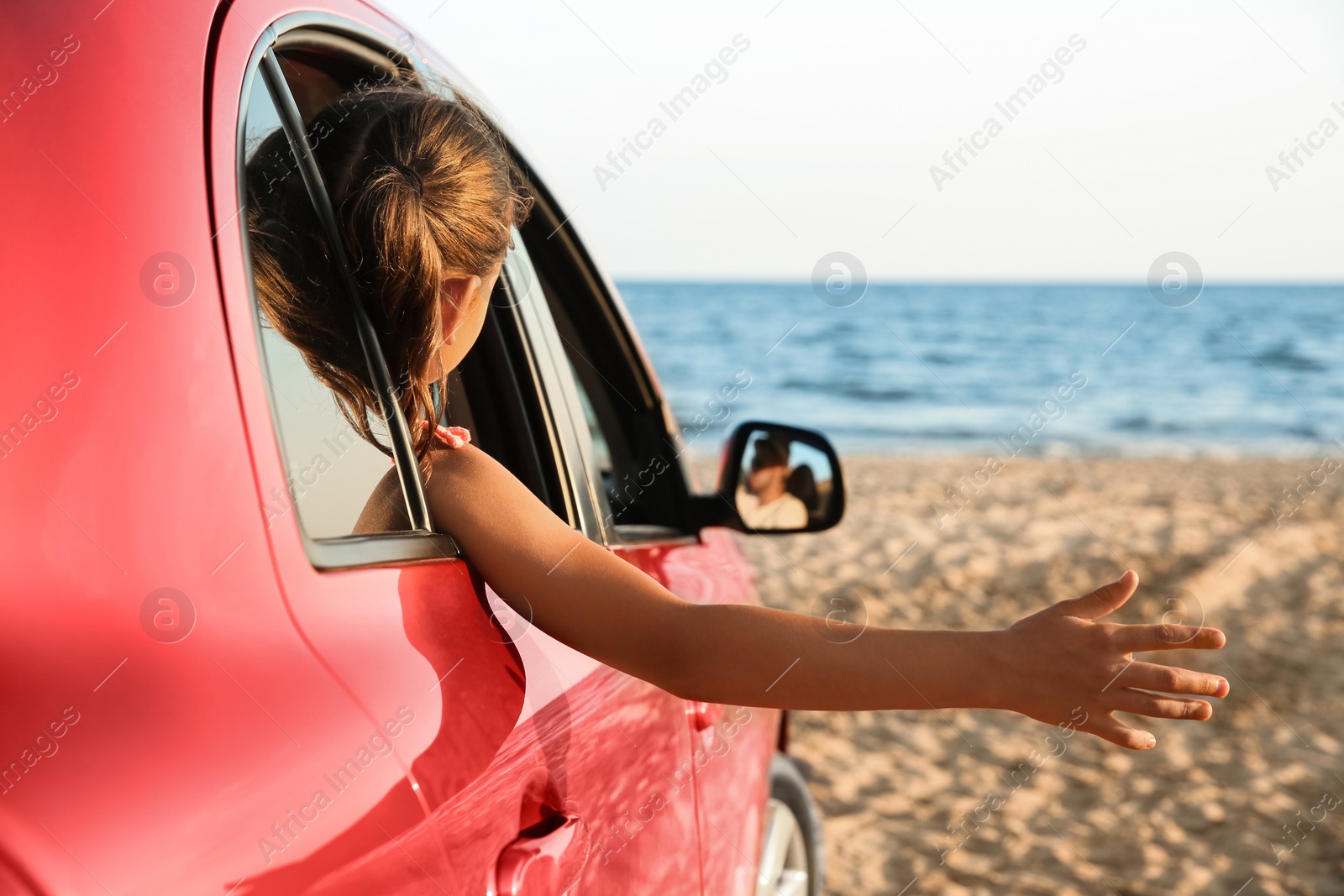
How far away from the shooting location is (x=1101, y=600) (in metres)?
1.16

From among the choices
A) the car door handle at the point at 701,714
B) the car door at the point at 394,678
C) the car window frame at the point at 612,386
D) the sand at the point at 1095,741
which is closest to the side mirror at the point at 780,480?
the car window frame at the point at 612,386

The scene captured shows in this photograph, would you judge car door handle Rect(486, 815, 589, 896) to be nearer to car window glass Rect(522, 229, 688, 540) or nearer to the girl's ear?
the girl's ear

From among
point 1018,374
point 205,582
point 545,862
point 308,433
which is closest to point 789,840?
point 545,862

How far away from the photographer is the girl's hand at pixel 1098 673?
1.08 meters

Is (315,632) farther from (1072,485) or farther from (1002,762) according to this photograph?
(1072,485)

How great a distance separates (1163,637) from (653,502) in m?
1.56

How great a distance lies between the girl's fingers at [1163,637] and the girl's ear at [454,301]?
0.96 metres

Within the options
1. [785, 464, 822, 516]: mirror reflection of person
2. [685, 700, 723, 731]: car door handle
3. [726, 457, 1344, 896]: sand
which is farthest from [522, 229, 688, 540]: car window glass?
[726, 457, 1344, 896]: sand

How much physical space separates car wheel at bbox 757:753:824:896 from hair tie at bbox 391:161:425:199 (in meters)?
1.81

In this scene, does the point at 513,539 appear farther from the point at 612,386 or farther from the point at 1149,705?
the point at 612,386

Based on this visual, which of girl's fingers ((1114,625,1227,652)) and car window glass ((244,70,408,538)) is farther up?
car window glass ((244,70,408,538))

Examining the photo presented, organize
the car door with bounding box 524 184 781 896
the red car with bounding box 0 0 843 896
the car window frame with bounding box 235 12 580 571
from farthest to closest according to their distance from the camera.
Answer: the car door with bounding box 524 184 781 896 → the car window frame with bounding box 235 12 580 571 → the red car with bounding box 0 0 843 896

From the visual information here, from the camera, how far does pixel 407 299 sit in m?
1.42

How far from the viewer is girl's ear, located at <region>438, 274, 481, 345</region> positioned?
1.48m
